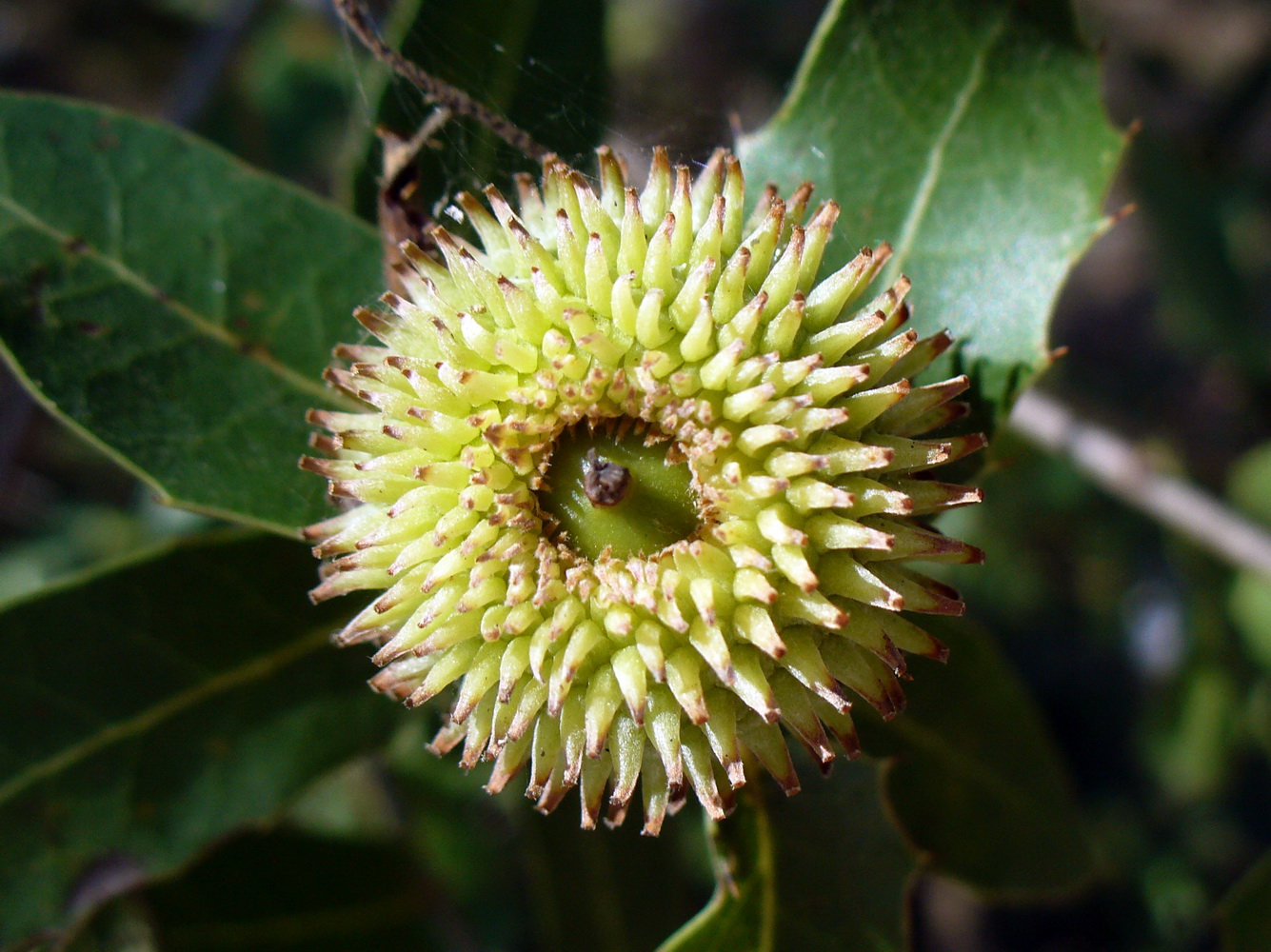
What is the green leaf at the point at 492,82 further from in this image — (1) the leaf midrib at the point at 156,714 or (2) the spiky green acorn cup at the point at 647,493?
(1) the leaf midrib at the point at 156,714

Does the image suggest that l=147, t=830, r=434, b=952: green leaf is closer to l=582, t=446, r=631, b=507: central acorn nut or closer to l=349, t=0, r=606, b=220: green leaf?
l=349, t=0, r=606, b=220: green leaf

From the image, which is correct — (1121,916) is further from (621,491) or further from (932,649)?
(621,491)

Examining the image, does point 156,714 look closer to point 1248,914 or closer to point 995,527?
point 1248,914

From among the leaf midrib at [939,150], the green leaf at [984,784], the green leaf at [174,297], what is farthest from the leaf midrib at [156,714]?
the leaf midrib at [939,150]

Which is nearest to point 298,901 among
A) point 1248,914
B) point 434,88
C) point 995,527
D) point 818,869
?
point 818,869

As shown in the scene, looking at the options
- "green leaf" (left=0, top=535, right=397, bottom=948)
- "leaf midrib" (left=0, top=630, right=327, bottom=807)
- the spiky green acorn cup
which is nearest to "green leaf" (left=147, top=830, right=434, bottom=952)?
"green leaf" (left=0, top=535, right=397, bottom=948)

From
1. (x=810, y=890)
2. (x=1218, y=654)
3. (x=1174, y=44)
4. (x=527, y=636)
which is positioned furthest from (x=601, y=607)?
(x=1174, y=44)
